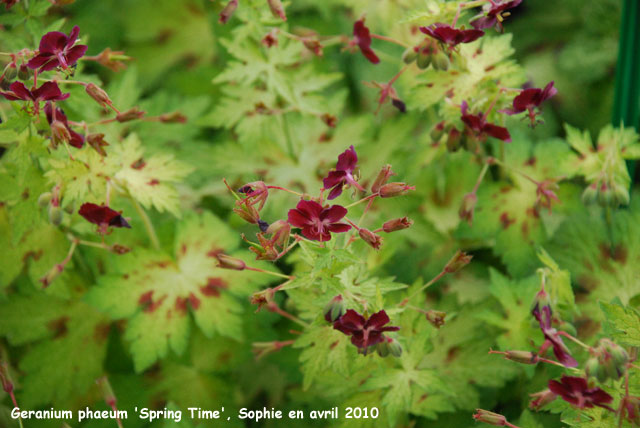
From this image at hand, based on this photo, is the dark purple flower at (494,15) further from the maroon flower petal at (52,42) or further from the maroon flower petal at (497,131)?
the maroon flower petal at (52,42)

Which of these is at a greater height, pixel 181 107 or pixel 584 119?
pixel 181 107

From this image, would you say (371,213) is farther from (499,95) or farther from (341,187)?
(341,187)

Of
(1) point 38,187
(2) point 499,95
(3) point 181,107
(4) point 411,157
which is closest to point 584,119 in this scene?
(4) point 411,157

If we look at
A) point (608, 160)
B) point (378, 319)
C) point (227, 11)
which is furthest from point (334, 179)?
point (608, 160)

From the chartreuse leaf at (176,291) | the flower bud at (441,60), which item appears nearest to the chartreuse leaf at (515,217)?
the flower bud at (441,60)

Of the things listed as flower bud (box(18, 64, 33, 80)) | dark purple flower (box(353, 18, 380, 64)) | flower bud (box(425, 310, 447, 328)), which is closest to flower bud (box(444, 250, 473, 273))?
flower bud (box(425, 310, 447, 328))

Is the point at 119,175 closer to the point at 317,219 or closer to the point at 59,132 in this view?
the point at 59,132
